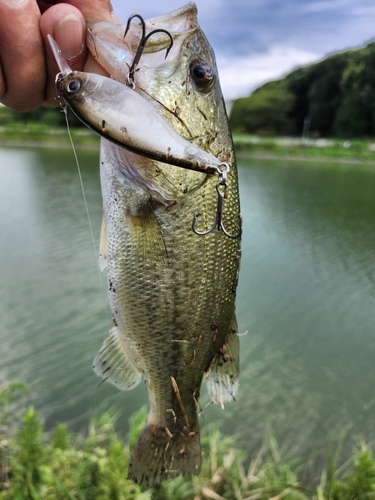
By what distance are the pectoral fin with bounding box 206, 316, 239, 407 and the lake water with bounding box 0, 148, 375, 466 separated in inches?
116

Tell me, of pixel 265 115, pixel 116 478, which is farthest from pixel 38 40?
pixel 265 115

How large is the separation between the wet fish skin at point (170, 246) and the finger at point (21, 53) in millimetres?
195

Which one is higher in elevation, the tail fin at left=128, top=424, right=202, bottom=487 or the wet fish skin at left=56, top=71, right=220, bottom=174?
the wet fish skin at left=56, top=71, right=220, bottom=174

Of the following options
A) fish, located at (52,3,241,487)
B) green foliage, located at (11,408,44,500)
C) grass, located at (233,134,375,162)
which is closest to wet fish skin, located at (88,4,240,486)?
fish, located at (52,3,241,487)

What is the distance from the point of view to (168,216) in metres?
1.39

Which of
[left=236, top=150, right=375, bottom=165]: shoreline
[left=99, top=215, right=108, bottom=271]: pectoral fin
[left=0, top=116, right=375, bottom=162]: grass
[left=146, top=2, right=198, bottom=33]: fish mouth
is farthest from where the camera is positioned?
[left=236, top=150, right=375, bottom=165]: shoreline

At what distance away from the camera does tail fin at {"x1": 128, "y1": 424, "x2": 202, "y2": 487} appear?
5.42 ft

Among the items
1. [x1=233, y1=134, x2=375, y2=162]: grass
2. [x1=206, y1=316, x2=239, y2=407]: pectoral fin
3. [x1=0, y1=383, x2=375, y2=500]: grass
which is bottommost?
[x1=233, y1=134, x2=375, y2=162]: grass

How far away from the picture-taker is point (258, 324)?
6.16 m

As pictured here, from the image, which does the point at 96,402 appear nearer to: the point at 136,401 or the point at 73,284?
the point at 136,401

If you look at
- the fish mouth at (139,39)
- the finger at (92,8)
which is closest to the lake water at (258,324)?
the fish mouth at (139,39)

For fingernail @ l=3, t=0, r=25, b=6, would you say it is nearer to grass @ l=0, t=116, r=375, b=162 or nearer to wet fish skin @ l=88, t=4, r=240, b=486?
wet fish skin @ l=88, t=4, r=240, b=486

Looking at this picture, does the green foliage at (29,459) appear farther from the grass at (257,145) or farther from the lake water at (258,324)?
the grass at (257,145)

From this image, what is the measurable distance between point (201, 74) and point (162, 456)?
5.17 ft
